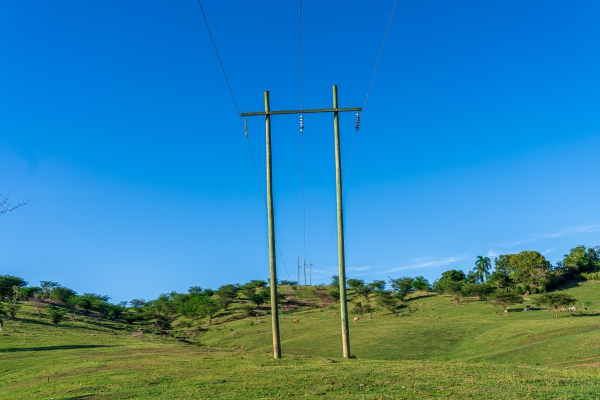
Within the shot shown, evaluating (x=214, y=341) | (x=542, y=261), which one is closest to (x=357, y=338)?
(x=214, y=341)

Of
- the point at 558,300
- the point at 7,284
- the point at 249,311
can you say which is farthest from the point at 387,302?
the point at 7,284

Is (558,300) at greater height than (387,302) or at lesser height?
greater

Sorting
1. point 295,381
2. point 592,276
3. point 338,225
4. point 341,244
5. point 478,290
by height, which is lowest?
point 295,381

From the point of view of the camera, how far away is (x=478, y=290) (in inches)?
4466

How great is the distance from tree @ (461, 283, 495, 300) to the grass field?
109 feet

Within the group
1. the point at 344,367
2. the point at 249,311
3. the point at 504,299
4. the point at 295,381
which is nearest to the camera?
the point at 295,381

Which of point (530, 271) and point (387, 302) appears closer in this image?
point (387, 302)

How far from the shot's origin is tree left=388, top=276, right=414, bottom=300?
129150mm

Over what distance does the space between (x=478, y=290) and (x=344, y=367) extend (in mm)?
98238

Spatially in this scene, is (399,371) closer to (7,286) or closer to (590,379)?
(590,379)

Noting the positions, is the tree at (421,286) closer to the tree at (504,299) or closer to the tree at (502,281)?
the tree at (502,281)

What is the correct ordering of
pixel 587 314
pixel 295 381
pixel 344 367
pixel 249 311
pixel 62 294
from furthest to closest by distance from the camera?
pixel 62 294 < pixel 249 311 < pixel 587 314 < pixel 344 367 < pixel 295 381

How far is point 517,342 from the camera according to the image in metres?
56.9

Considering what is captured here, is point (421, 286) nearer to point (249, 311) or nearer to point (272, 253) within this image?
point (249, 311)
